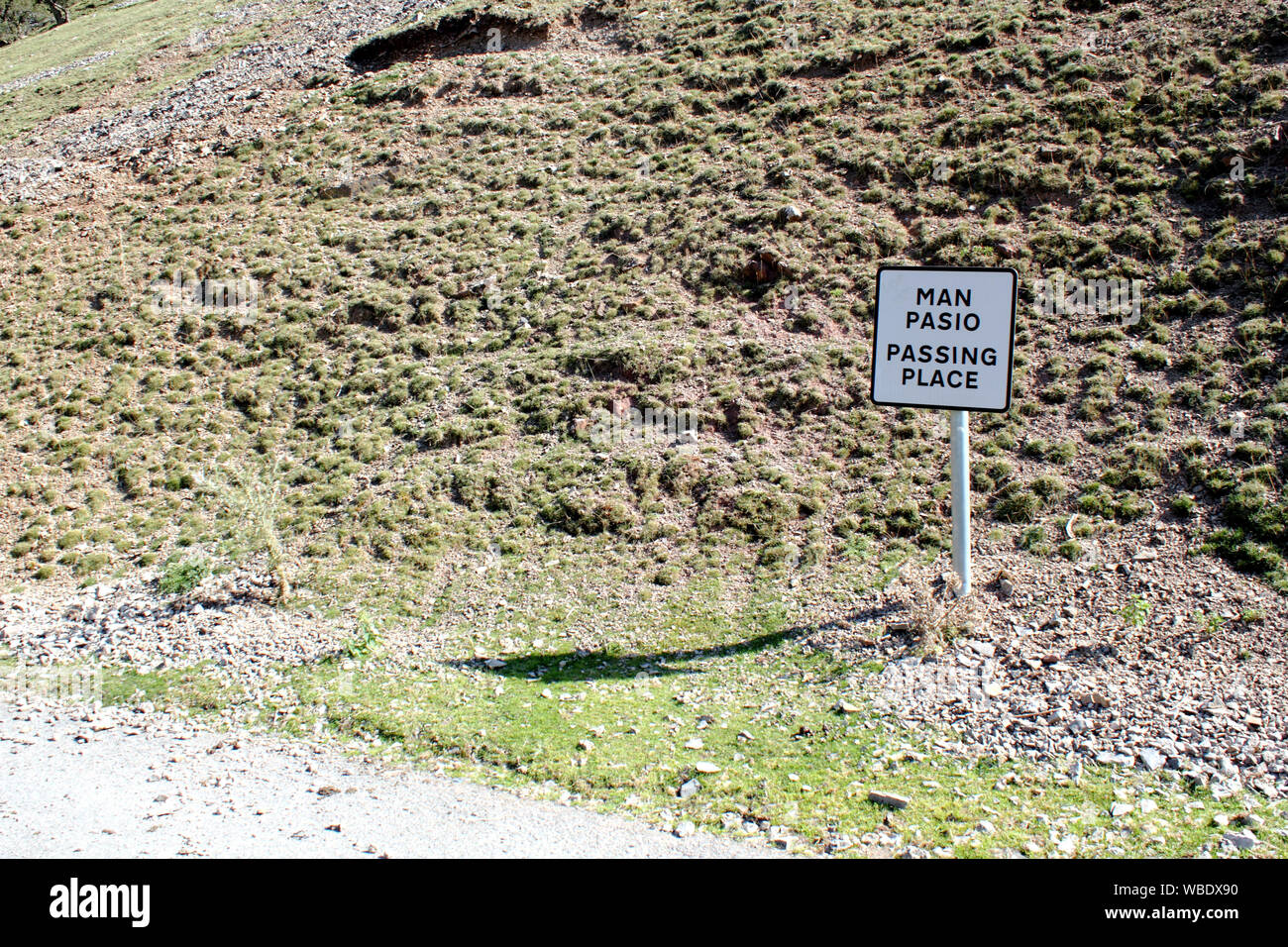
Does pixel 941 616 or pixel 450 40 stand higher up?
pixel 450 40

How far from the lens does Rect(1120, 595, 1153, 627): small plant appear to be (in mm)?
7023

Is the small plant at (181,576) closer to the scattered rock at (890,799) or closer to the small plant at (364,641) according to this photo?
the small plant at (364,641)

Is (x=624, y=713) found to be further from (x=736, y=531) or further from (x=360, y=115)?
(x=360, y=115)

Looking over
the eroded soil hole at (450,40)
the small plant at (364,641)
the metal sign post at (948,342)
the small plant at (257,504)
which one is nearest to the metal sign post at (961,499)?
the metal sign post at (948,342)

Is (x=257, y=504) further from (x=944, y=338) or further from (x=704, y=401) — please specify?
(x=944, y=338)

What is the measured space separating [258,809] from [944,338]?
6175 millimetres

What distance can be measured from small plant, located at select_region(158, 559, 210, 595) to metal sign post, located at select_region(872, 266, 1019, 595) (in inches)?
328

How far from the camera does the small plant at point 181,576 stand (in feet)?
33.8

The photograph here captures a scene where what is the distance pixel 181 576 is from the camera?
10.5 metres

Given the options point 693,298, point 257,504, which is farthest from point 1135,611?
point 257,504

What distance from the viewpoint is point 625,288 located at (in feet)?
49.8

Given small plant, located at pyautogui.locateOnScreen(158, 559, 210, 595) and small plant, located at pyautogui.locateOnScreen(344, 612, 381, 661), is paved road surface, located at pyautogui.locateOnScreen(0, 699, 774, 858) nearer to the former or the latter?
small plant, located at pyautogui.locateOnScreen(344, 612, 381, 661)

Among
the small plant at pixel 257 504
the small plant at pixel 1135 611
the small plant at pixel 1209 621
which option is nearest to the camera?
the small plant at pixel 1209 621

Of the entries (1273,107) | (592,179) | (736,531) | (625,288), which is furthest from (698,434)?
(1273,107)
